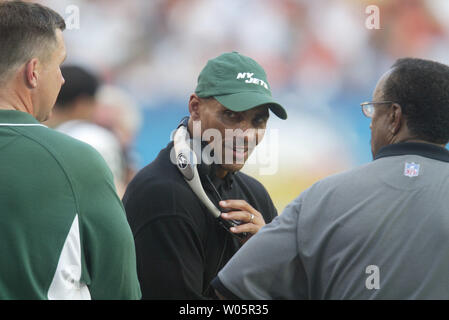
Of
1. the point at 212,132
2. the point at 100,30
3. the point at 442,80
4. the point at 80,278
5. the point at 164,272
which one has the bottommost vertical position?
the point at 164,272

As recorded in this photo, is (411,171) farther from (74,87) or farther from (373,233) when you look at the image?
(74,87)

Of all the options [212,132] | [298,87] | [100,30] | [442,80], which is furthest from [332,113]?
[442,80]

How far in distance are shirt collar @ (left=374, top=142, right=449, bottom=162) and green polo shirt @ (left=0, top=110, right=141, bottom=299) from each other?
0.63 m

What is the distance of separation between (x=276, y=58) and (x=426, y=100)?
262cm

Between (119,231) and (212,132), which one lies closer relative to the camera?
(119,231)

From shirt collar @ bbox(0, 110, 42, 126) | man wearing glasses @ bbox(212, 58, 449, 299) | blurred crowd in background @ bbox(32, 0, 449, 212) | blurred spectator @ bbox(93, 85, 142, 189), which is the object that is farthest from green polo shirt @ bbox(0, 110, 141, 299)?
blurred crowd in background @ bbox(32, 0, 449, 212)

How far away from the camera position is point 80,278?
4.10ft

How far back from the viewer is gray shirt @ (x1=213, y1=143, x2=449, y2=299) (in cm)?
127

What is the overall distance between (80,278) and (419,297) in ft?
2.29

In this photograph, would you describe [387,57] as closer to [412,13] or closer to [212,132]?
[412,13]

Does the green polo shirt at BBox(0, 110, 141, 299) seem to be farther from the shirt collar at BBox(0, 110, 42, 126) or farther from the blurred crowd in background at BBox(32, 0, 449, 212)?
the blurred crowd in background at BBox(32, 0, 449, 212)

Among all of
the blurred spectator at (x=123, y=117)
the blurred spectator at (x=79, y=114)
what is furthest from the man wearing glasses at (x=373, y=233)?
the blurred spectator at (x=123, y=117)

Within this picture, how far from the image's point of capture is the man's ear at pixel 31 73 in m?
1.33
